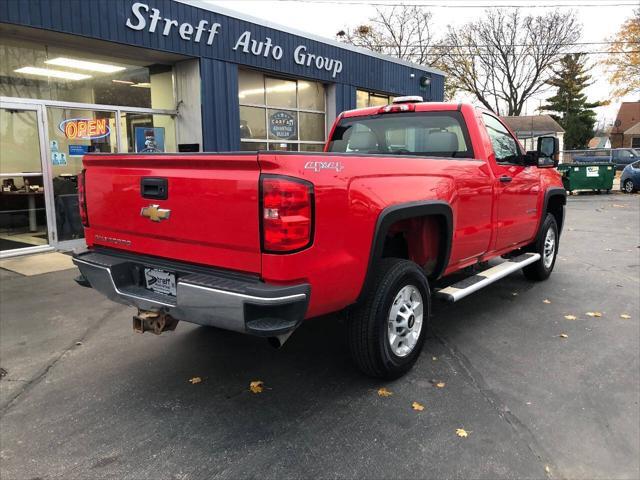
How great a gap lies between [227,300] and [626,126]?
245ft

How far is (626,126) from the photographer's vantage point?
6494 centimetres

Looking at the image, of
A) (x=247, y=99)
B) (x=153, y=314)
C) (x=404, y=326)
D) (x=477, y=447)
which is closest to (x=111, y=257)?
(x=153, y=314)

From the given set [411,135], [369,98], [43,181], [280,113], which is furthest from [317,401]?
[369,98]

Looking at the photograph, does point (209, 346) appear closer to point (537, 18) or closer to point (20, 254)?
point (20, 254)

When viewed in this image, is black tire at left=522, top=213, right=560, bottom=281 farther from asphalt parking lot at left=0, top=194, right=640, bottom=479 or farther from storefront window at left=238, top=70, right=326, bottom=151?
storefront window at left=238, top=70, right=326, bottom=151

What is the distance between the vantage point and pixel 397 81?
51.8ft

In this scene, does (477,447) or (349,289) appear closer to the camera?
(477,447)

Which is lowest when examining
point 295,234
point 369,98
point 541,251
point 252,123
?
point 541,251

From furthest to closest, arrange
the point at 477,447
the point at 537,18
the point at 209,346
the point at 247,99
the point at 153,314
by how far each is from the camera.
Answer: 1. the point at 537,18
2. the point at 247,99
3. the point at 209,346
4. the point at 153,314
5. the point at 477,447

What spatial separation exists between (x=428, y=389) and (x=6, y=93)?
8.03 m

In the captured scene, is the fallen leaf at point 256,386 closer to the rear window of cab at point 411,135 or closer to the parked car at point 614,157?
the rear window of cab at point 411,135

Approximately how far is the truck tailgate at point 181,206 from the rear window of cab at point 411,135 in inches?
93.9

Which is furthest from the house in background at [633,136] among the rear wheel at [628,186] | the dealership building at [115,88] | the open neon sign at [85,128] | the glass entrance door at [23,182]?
the glass entrance door at [23,182]

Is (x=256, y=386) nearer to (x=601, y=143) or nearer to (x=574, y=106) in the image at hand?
(x=574, y=106)
